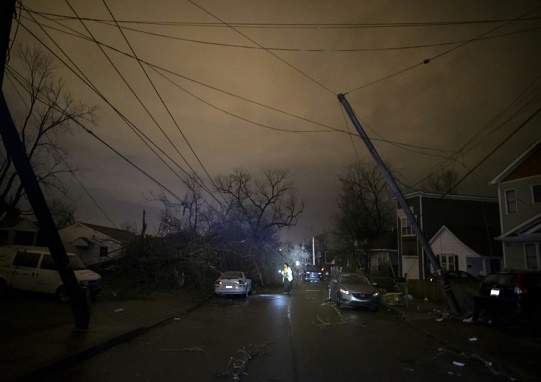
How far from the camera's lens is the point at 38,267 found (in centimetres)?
1705

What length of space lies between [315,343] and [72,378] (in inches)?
216

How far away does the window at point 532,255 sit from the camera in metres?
23.7

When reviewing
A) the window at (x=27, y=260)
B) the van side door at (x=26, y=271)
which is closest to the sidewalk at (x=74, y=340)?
the van side door at (x=26, y=271)

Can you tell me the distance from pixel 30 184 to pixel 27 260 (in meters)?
9.16

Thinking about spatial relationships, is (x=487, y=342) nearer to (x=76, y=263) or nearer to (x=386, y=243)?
(x=76, y=263)

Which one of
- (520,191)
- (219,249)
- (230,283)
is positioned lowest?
(230,283)

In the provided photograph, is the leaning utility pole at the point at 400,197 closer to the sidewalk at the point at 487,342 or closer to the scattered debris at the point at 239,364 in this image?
the sidewalk at the point at 487,342

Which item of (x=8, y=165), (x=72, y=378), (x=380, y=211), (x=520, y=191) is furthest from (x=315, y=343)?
(x=380, y=211)

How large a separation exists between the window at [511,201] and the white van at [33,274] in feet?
74.5

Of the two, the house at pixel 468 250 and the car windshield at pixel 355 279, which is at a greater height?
the house at pixel 468 250

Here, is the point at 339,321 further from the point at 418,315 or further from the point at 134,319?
the point at 134,319

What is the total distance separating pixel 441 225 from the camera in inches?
1511

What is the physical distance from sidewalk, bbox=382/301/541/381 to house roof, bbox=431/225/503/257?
17.5 metres

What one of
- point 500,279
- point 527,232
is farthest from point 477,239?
point 500,279
